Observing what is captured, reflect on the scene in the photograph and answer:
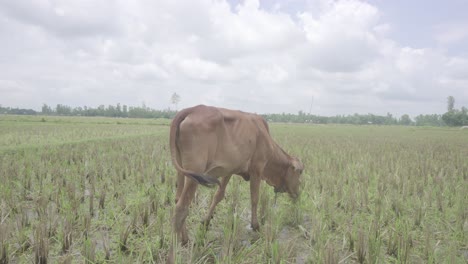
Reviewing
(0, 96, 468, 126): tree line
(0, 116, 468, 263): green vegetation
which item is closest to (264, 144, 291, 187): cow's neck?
(0, 116, 468, 263): green vegetation

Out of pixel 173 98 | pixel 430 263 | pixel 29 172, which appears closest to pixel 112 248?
pixel 430 263

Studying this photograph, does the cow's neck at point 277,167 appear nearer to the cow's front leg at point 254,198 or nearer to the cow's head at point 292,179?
the cow's head at point 292,179

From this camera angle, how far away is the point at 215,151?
3.23 meters

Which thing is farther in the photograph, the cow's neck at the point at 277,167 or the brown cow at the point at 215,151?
the cow's neck at the point at 277,167

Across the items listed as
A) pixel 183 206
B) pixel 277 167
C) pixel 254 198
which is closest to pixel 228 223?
pixel 254 198

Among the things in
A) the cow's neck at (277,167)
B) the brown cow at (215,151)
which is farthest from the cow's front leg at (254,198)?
the cow's neck at (277,167)

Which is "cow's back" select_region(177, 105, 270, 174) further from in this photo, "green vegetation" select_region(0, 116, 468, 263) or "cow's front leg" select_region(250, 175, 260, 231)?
"green vegetation" select_region(0, 116, 468, 263)

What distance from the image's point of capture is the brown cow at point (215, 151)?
2.89 m

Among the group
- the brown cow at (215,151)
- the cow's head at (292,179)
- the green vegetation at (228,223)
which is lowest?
the green vegetation at (228,223)

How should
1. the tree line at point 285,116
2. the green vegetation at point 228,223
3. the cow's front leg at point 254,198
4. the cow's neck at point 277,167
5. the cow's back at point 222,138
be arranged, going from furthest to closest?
the tree line at point 285,116 → the cow's neck at point 277,167 → the cow's front leg at point 254,198 → the cow's back at point 222,138 → the green vegetation at point 228,223

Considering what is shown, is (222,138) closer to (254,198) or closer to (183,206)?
(183,206)

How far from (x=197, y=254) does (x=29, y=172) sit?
4.82 meters

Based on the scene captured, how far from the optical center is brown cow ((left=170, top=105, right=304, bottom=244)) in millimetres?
2893

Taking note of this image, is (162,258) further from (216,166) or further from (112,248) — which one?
(216,166)
